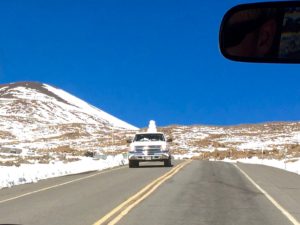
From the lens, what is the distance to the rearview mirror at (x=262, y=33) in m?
3.58

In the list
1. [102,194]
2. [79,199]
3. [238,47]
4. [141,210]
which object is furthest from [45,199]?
[238,47]

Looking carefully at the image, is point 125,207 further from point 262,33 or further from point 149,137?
point 149,137

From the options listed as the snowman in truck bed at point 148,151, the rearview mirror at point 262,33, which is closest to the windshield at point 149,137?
the snowman in truck bed at point 148,151

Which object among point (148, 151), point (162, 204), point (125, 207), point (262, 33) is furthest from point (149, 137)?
point (262, 33)

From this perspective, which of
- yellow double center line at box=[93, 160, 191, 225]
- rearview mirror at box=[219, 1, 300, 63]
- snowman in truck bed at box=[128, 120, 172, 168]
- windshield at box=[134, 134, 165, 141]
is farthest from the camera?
windshield at box=[134, 134, 165, 141]

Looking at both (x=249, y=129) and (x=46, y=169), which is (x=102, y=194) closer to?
(x=46, y=169)

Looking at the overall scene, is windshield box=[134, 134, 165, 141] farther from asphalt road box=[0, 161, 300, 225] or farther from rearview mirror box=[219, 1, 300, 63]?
rearview mirror box=[219, 1, 300, 63]

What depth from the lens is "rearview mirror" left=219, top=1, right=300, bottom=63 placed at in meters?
3.58

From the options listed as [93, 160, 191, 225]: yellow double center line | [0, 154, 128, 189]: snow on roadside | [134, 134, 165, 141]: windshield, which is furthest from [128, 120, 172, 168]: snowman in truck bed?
[93, 160, 191, 225]: yellow double center line

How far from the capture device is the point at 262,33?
368 centimetres

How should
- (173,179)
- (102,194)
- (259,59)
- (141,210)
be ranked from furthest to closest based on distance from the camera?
(173,179) → (102,194) → (141,210) → (259,59)

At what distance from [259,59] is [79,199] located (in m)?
12.0

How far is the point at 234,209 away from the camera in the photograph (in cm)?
1294

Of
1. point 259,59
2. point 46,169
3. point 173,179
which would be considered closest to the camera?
point 259,59
